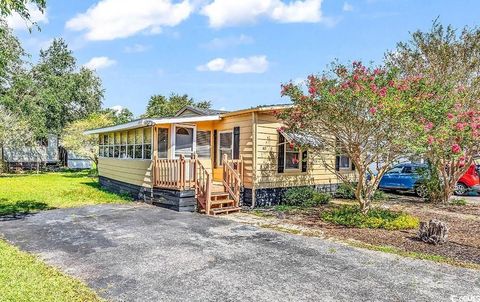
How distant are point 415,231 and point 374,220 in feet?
3.21

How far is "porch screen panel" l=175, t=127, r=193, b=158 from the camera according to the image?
12336 millimetres

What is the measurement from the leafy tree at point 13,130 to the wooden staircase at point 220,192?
18.5m

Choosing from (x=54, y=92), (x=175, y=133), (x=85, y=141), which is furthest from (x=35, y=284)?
(x=54, y=92)

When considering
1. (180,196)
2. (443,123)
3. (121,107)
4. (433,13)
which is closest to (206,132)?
(180,196)

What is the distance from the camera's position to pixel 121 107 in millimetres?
36281

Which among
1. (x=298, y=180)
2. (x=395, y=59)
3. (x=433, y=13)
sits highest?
(x=433, y=13)

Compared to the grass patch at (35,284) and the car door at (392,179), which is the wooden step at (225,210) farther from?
the car door at (392,179)

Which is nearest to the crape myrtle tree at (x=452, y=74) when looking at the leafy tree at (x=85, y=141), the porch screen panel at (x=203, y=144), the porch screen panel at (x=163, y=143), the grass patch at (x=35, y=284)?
the porch screen panel at (x=203, y=144)

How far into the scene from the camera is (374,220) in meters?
8.93

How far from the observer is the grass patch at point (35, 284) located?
13.8ft

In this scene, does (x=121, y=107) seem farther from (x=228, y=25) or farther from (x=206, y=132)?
(x=206, y=132)

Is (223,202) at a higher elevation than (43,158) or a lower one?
lower

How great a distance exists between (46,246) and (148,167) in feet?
18.9

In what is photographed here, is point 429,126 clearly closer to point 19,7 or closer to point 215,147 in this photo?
point 215,147
